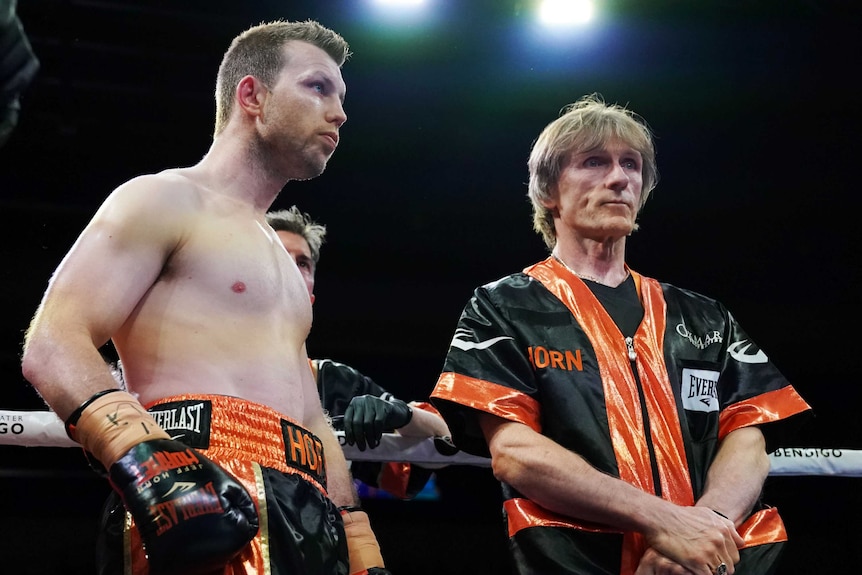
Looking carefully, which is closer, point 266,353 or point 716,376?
point 266,353

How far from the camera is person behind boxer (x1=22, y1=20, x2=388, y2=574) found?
1.16 metres

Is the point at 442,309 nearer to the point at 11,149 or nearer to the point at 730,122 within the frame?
the point at 730,122

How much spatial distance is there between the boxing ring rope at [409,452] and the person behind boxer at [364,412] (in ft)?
0.13

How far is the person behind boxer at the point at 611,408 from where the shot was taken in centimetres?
158

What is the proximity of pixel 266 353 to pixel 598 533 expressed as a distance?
0.69 m

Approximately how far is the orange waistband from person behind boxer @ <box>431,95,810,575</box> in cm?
39

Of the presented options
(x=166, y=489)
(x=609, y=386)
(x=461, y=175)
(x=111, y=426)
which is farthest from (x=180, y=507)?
(x=461, y=175)

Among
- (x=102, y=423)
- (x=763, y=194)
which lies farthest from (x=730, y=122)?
(x=102, y=423)

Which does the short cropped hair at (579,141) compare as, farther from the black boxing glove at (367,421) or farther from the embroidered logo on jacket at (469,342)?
the black boxing glove at (367,421)

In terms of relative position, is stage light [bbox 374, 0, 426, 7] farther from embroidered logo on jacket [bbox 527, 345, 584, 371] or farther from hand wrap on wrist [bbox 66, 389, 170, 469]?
hand wrap on wrist [bbox 66, 389, 170, 469]

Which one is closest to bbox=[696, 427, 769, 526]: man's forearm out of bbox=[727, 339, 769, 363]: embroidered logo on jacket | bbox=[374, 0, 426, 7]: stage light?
bbox=[727, 339, 769, 363]: embroidered logo on jacket

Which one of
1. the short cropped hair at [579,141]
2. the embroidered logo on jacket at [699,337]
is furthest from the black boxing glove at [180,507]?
the short cropped hair at [579,141]

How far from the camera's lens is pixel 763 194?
548 cm

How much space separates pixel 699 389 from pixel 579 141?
2.13ft
